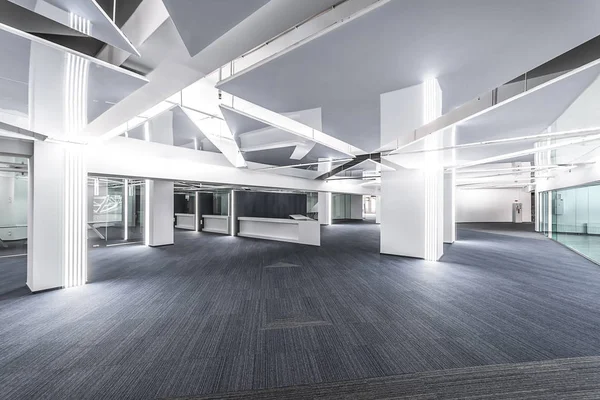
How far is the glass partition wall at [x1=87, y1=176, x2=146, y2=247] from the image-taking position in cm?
1174

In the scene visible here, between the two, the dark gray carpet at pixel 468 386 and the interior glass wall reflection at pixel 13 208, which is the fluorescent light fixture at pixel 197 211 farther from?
the dark gray carpet at pixel 468 386

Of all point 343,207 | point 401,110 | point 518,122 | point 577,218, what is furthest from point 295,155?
point 343,207

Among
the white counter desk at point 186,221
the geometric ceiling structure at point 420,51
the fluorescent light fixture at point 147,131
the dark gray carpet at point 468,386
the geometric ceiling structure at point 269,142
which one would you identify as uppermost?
the fluorescent light fixture at point 147,131

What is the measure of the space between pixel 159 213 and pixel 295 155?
20.7ft

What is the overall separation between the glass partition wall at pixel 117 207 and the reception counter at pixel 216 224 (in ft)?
13.7

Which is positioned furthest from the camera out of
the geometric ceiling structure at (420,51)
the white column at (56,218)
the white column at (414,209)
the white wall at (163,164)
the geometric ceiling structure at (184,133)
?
the white column at (414,209)

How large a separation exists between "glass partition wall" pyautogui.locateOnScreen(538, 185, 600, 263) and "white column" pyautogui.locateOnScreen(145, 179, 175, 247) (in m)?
14.0

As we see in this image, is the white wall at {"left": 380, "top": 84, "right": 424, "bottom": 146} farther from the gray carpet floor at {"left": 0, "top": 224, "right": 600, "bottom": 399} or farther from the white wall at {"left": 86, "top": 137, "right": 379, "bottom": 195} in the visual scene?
the white wall at {"left": 86, "top": 137, "right": 379, "bottom": 195}

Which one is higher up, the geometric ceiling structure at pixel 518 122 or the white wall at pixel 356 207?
the geometric ceiling structure at pixel 518 122

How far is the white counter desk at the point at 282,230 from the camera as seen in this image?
35.9 feet

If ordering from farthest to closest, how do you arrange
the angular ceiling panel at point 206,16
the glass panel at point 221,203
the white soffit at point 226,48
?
the glass panel at point 221,203 → the white soffit at point 226,48 → the angular ceiling panel at point 206,16

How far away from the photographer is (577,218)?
951 cm

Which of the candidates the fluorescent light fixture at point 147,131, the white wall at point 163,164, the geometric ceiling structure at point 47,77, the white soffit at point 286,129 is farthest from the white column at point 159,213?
the geometric ceiling structure at point 47,77

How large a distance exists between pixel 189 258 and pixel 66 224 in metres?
3.38
